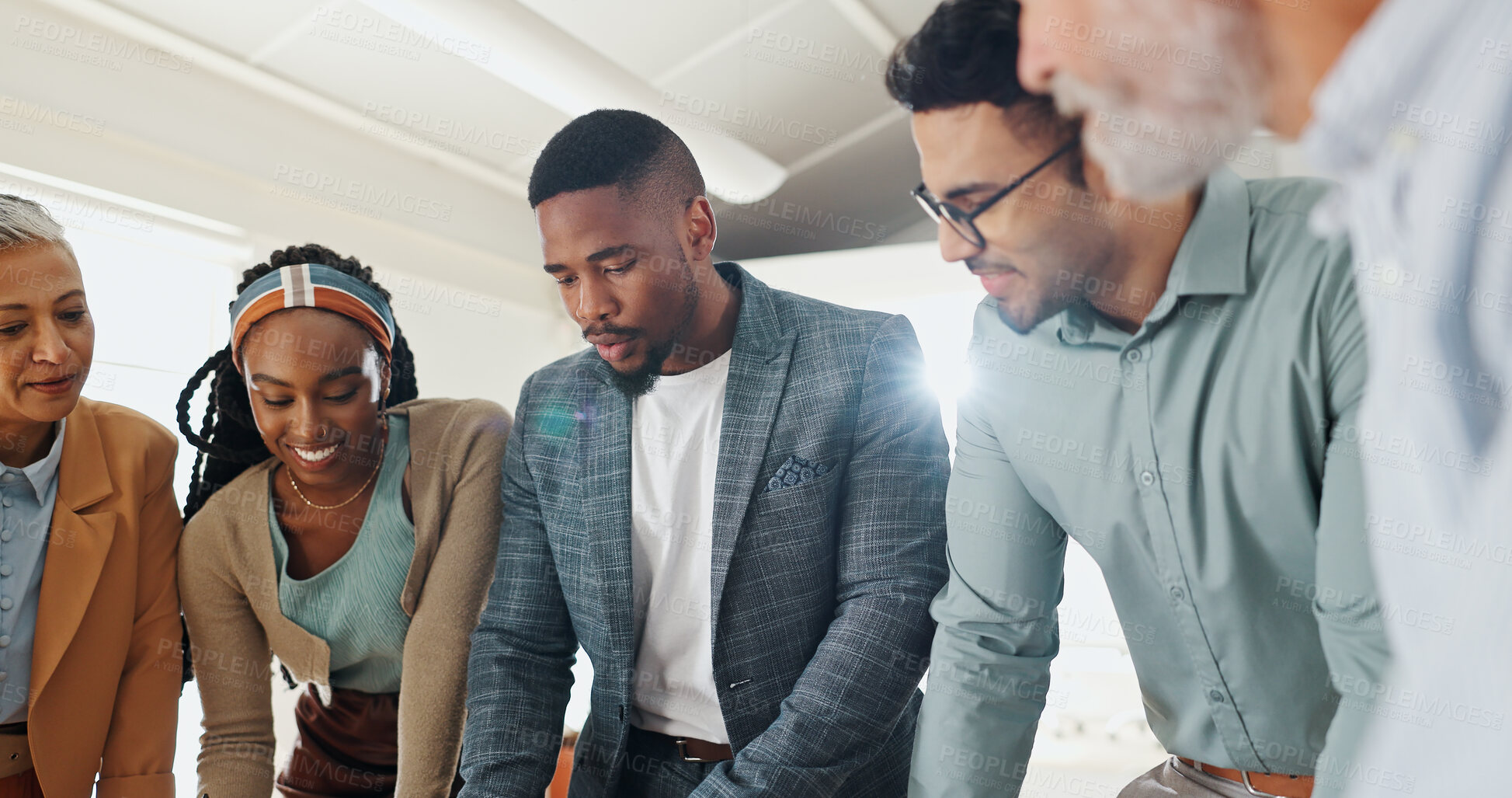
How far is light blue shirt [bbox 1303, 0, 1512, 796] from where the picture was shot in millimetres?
461

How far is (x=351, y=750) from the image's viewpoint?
1663 millimetres

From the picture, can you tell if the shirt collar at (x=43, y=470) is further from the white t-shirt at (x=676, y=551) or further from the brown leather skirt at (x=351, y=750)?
the white t-shirt at (x=676, y=551)

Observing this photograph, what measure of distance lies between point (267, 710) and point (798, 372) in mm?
1146

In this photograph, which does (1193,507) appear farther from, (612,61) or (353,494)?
(612,61)

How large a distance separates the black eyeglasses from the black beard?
59 cm

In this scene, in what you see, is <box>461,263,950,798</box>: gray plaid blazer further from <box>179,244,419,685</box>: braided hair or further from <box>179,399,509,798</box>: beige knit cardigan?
<box>179,244,419,685</box>: braided hair

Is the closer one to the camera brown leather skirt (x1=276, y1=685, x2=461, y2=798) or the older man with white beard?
the older man with white beard

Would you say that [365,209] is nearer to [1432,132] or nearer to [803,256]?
[803,256]

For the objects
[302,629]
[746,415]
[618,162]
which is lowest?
[302,629]

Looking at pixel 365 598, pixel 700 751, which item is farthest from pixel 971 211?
pixel 365 598

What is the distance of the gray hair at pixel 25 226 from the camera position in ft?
5.03

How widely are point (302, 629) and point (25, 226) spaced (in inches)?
31.7

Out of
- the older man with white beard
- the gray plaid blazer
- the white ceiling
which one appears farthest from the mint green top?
the white ceiling

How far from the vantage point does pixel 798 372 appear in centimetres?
148
